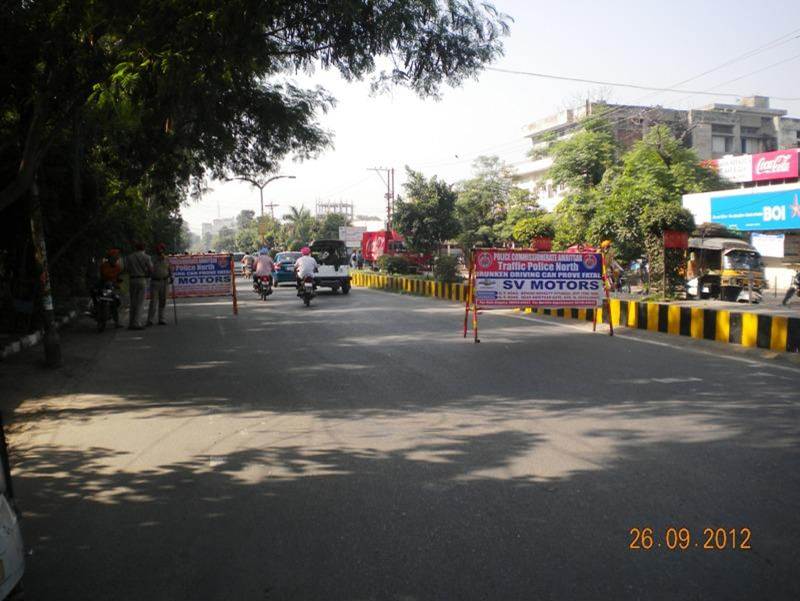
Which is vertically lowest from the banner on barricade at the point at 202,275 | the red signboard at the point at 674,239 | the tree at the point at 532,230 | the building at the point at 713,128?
the banner on barricade at the point at 202,275

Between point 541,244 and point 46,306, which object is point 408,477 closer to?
point 46,306

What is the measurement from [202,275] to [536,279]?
925cm

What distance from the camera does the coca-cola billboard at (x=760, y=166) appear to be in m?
35.8

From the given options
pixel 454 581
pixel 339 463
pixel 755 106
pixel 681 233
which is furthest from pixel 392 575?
pixel 755 106

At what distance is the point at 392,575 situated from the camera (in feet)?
11.1

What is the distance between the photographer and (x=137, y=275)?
14.8 meters

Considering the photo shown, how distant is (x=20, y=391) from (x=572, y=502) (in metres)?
6.96

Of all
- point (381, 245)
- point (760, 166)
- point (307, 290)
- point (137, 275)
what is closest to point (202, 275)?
point (307, 290)

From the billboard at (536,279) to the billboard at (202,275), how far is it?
8185mm

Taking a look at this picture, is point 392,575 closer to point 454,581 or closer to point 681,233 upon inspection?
point 454,581

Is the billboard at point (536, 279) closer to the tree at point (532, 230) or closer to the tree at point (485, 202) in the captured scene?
the tree at point (532, 230)

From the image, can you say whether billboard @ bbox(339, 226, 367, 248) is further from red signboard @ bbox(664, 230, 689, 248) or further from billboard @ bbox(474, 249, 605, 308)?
billboard @ bbox(474, 249, 605, 308)

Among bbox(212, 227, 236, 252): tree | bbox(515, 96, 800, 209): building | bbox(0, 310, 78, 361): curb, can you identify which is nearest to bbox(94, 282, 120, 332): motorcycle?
bbox(0, 310, 78, 361): curb

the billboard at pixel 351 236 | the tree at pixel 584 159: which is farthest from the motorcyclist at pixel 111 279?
the billboard at pixel 351 236
